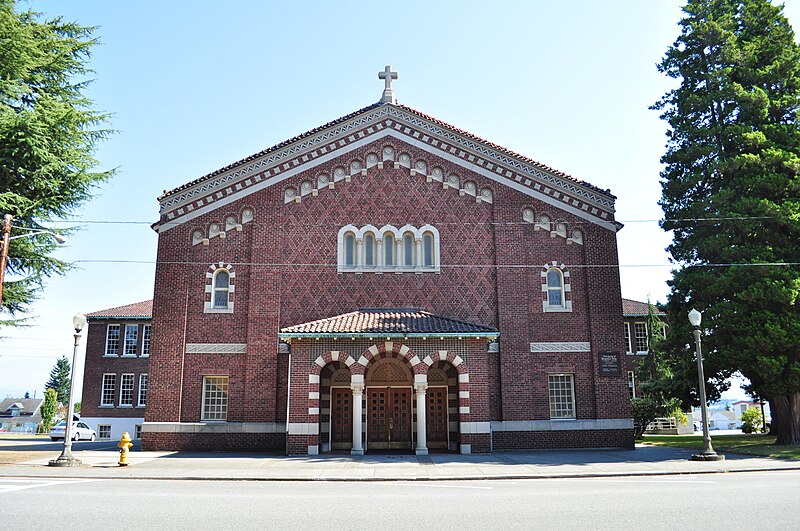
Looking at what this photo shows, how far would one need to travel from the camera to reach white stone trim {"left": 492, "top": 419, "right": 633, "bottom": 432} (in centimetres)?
2427

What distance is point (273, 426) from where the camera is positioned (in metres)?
24.1

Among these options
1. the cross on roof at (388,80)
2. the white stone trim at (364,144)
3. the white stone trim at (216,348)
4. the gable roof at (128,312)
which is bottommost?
the white stone trim at (216,348)

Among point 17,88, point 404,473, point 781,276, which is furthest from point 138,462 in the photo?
point 781,276

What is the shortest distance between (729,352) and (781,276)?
10.8ft

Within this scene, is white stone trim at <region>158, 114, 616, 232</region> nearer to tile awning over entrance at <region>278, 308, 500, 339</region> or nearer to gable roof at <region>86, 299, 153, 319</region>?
tile awning over entrance at <region>278, 308, 500, 339</region>

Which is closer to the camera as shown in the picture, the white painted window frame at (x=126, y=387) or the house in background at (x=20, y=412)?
the white painted window frame at (x=126, y=387)

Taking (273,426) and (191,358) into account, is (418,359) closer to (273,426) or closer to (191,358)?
(273,426)

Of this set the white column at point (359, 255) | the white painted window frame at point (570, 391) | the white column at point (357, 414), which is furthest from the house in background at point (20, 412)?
the white painted window frame at point (570, 391)

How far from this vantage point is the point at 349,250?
26.0 m

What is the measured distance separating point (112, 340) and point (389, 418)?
27.3 meters

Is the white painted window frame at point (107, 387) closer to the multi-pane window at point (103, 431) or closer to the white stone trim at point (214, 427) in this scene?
the multi-pane window at point (103, 431)

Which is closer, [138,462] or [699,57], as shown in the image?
[138,462]

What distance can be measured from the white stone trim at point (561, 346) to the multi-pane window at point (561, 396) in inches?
42.6

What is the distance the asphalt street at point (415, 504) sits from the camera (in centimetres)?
965
